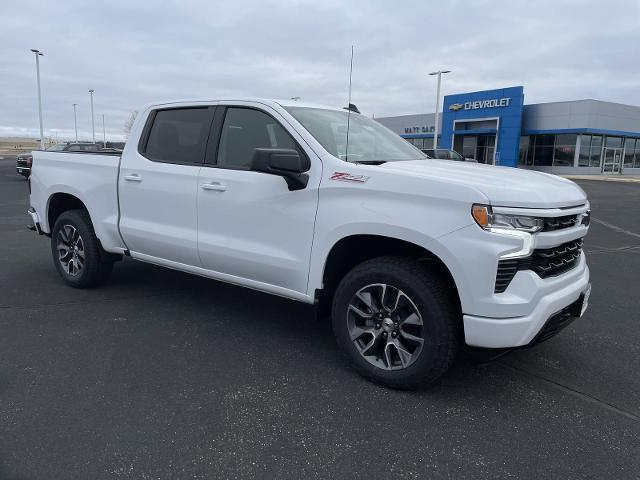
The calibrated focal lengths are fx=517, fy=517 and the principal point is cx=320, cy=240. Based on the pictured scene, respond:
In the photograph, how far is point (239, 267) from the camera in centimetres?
398

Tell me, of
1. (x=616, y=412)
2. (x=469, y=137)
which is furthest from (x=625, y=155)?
(x=616, y=412)

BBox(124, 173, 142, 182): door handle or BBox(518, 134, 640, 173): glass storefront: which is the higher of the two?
BBox(518, 134, 640, 173): glass storefront

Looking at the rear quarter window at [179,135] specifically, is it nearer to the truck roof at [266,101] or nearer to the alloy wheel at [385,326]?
the truck roof at [266,101]

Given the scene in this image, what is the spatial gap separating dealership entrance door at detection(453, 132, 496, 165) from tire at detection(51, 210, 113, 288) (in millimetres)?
41280

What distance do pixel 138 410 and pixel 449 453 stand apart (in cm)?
177

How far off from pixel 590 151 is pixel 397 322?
4226 cm

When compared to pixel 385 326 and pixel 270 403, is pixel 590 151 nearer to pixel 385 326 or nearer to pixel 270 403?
pixel 385 326

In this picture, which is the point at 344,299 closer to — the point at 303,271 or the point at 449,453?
the point at 303,271

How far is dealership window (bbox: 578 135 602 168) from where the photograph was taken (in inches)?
1531

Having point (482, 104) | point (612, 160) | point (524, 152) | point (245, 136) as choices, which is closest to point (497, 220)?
point (245, 136)

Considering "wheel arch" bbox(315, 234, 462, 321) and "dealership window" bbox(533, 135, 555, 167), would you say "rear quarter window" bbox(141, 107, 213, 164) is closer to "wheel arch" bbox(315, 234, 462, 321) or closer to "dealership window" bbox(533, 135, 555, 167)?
"wheel arch" bbox(315, 234, 462, 321)

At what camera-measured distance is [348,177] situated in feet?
11.0

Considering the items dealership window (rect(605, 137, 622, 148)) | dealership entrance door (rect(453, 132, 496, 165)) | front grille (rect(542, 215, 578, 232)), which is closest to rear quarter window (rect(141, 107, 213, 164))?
front grille (rect(542, 215, 578, 232))

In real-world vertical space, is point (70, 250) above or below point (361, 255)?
below
